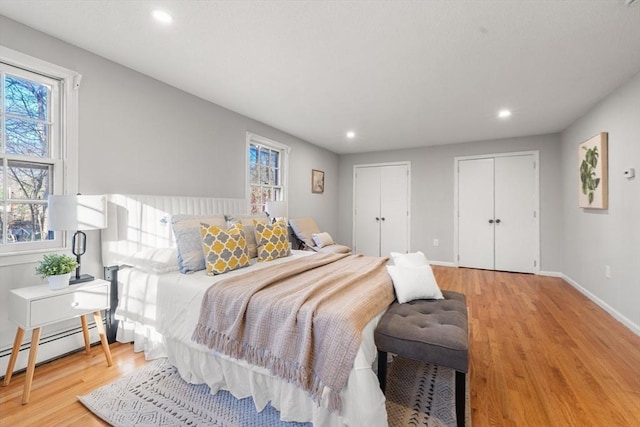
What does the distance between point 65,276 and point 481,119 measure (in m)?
4.86

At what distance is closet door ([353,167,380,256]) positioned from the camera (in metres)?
6.39

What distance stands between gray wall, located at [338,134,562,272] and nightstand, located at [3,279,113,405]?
5.12 meters

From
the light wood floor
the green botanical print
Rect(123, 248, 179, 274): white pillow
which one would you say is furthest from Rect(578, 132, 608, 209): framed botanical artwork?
Rect(123, 248, 179, 274): white pillow

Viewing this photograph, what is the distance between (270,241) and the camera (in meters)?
2.94

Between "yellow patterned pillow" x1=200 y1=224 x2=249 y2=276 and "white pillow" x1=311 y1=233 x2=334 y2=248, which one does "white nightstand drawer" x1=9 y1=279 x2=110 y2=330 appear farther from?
"white pillow" x1=311 y1=233 x2=334 y2=248

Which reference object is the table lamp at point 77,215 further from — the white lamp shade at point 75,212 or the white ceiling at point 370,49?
the white ceiling at point 370,49

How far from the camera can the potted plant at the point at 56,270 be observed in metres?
1.92

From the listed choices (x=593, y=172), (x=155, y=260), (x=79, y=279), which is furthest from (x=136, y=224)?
(x=593, y=172)

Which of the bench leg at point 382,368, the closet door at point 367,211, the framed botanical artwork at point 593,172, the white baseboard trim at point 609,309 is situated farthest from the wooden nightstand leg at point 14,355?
the closet door at point 367,211

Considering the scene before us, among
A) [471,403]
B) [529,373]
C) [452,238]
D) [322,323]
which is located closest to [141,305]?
[322,323]

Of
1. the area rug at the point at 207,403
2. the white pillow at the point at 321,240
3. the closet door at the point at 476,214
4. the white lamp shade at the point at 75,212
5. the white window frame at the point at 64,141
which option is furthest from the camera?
the closet door at the point at 476,214

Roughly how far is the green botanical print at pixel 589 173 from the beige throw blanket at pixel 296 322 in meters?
3.23

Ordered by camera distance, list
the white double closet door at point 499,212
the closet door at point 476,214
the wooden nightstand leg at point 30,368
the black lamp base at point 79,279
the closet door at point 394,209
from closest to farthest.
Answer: the wooden nightstand leg at point 30,368 → the black lamp base at point 79,279 → the white double closet door at point 499,212 → the closet door at point 476,214 → the closet door at point 394,209

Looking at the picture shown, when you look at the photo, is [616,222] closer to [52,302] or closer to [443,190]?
[443,190]
